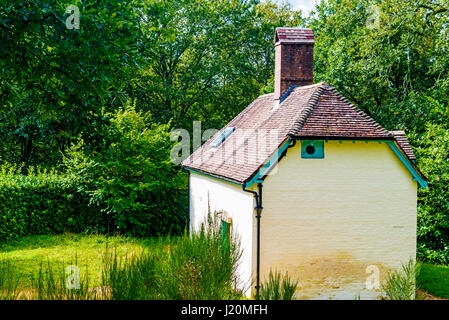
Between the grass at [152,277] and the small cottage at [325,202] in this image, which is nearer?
the grass at [152,277]

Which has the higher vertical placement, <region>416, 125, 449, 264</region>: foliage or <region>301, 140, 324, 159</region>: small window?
<region>301, 140, 324, 159</region>: small window

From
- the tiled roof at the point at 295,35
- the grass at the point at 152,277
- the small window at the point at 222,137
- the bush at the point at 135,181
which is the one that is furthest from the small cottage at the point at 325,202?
the bush at the point at 135,181

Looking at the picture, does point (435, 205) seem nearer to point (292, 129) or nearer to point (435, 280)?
point (435, 280)

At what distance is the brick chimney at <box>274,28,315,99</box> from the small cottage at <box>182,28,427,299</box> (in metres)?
3.38

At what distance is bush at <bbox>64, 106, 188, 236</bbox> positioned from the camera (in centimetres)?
1853

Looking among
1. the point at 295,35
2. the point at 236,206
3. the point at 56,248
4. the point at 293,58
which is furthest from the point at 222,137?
the point at 56,248

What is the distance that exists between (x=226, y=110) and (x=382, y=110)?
40.5 ft

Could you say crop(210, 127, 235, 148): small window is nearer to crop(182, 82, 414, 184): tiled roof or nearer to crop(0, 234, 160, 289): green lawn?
crop(182, 82, 414, 184): tiled roof

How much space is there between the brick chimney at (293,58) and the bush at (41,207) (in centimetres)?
994

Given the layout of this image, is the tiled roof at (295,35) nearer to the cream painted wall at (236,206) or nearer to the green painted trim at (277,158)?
the green painted trim at (277,158)

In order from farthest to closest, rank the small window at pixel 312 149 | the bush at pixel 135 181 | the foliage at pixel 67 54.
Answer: the bush at pixel 135 181
the small window at pixel 312 149
the foliage at pixel 67 54

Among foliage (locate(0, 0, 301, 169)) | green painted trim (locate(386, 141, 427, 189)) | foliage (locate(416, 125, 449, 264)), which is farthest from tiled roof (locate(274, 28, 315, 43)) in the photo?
foliage (locate(416, 125, 449, 264))

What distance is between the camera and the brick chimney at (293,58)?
53.5 ft
